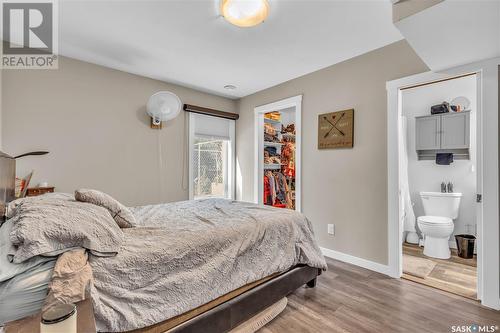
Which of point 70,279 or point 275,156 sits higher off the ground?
point 275,156

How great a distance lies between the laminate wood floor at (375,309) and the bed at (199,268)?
17cm

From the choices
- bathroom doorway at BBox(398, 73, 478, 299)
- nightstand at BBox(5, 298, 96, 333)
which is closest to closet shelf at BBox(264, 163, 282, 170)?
bathroom doorway at BBox(398, 73, 478, 299)

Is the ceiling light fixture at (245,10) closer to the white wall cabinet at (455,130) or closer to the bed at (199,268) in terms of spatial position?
the bed at (199,268)

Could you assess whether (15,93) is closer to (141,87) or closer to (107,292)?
(141,87)

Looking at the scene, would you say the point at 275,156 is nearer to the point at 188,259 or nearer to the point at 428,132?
the point at 428,132

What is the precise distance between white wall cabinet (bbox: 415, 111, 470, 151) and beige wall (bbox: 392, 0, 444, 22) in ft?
8.56

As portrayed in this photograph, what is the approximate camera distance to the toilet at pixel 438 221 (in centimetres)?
294

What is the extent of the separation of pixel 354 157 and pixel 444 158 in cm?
160

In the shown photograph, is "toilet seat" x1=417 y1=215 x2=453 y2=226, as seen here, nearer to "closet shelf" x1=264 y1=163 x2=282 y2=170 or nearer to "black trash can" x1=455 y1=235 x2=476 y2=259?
"black trash can" x1=455 y1=235 x2=476 y2=259

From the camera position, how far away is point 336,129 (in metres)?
2.99

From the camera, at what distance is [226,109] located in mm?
4316

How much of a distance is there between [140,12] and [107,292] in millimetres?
2092

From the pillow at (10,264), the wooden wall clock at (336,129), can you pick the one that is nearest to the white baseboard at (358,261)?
the wooden wall clock at (336,129)

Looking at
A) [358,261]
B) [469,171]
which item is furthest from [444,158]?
[358,261]
